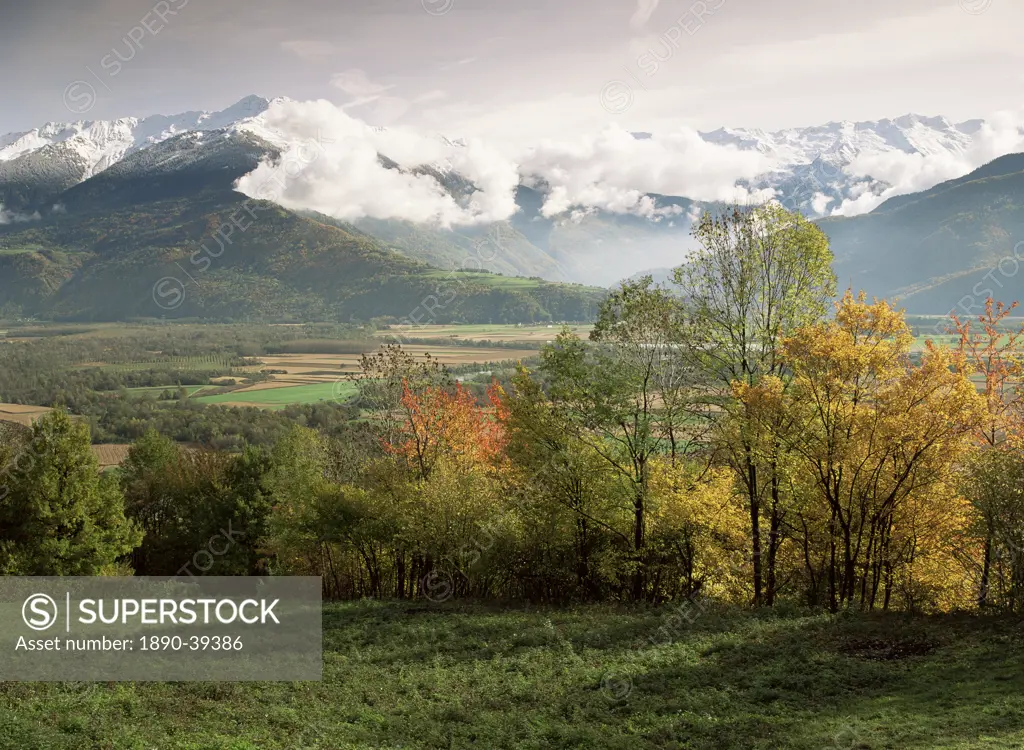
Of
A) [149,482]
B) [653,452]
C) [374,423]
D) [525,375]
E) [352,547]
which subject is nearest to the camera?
[653,452]

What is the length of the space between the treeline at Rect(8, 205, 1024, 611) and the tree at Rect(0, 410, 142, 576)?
0.15 m

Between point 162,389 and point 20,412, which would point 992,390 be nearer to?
point 20,412

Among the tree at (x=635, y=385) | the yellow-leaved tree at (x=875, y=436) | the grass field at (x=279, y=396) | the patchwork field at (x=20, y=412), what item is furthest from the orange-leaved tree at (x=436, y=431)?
the patchwork field at (x=20, y=412)

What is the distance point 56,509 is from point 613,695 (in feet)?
111

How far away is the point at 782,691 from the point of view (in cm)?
1800

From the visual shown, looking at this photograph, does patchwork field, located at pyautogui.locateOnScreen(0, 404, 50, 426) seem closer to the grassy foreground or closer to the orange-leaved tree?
the orange-leaved tree

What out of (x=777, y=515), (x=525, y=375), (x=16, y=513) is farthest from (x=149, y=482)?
(x=777, y=515)

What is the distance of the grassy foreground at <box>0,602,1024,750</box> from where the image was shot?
50.4 ft

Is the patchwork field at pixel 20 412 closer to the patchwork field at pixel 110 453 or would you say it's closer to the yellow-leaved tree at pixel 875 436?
the patchwork field at pixel 110 453

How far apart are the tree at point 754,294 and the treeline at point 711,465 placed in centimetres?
8

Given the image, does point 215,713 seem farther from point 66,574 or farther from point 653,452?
point 66,574

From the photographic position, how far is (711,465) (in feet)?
97.3

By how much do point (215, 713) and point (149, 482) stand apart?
45.9 meters

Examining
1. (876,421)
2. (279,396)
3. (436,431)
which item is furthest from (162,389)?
(876,421)
